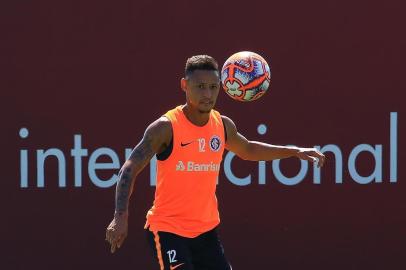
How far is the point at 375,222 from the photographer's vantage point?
802 centimetres

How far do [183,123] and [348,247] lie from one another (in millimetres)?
2927

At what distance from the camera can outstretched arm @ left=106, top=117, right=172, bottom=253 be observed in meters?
5.21

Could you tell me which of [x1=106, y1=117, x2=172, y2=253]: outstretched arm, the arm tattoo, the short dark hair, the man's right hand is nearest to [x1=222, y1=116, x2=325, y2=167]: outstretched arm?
the short dark hair

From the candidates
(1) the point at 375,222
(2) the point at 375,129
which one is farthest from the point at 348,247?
(2) the point at 375,129

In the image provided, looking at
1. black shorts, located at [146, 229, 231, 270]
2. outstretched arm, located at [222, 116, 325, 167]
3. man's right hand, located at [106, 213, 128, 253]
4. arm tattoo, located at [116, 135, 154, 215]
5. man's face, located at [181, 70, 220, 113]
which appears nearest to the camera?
man's right hand, located at [106, 213, 128, 253]

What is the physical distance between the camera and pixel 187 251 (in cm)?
562

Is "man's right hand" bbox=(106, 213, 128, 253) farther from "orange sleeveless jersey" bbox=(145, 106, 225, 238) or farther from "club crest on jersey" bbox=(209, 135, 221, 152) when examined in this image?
"club crest on jersey" bbox=(209, 135, 221, 152)

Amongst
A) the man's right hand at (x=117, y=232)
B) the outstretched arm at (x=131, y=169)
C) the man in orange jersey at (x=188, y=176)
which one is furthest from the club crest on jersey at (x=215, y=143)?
the man's right hand at (x=117, y=232)

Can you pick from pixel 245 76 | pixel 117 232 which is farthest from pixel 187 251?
pixel 245 76

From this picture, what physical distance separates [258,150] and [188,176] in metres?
0.76

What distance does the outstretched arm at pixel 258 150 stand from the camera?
6.07 m

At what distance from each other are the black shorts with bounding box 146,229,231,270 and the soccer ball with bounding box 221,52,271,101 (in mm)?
997

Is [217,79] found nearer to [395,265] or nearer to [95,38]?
[95,38]

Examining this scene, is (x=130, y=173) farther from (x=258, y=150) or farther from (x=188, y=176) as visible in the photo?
(x=258, y=150)
